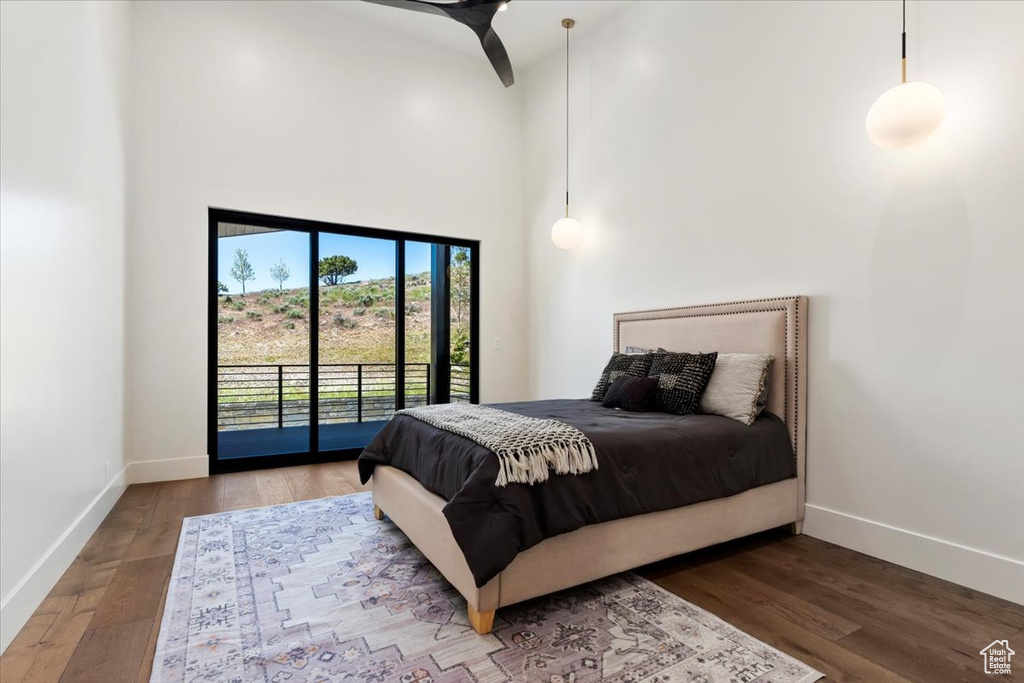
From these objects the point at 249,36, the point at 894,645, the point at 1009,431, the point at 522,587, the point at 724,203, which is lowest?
the point at 894,645

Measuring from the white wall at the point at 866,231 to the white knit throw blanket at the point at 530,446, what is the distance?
158cm

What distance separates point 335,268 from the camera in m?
4.49

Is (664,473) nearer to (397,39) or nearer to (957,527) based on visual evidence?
(957,527)

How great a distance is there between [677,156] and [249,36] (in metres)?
3.55

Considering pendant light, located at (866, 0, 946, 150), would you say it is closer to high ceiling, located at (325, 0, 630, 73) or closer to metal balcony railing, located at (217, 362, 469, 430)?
high ceiling, located at (325, 0, 630, 73)

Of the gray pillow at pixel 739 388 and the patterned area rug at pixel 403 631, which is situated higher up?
the gray pillow at pixel 739 388

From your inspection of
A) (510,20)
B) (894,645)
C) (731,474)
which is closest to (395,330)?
(510,20)

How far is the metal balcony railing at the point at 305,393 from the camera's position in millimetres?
4125

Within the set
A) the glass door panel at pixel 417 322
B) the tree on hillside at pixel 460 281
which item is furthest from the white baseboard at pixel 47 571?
the tree on hillside at pixel 460 281

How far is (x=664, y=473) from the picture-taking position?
7.14 feet

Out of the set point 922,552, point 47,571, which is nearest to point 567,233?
point 922,552

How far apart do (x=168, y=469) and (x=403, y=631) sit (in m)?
2.96

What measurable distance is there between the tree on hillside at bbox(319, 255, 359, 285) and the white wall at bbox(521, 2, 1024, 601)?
8.19 feet

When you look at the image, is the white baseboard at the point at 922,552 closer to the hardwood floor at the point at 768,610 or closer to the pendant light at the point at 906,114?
the hardwood floor at the point at 768,610
